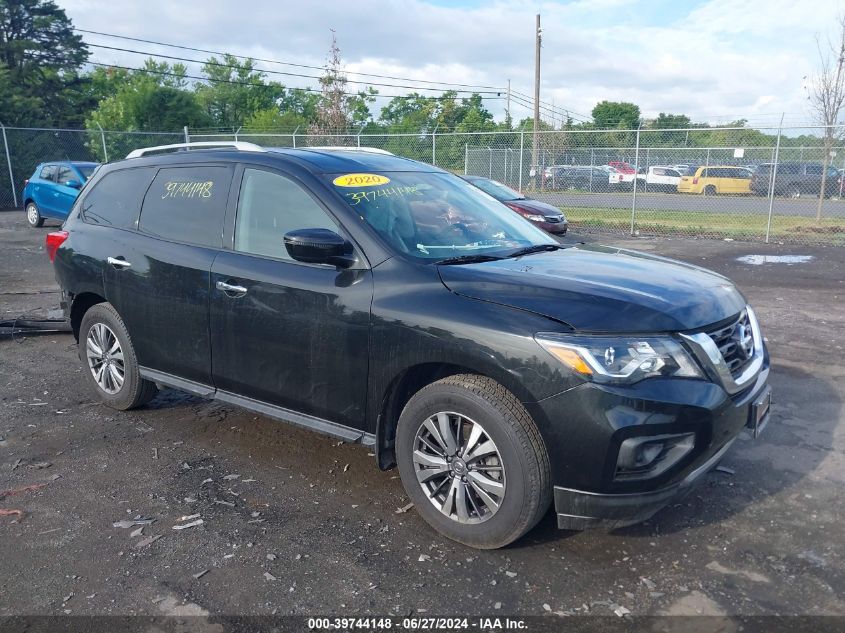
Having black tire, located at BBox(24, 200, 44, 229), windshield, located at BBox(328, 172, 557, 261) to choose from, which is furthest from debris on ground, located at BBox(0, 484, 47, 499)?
black tire, located at BBox(24, 200, 44, 229)

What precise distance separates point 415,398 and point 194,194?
2.17m

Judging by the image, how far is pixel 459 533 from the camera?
10.6ft

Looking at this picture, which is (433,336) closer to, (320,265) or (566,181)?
(320,265)

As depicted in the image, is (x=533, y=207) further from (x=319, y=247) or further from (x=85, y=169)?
(x=319, y=247)

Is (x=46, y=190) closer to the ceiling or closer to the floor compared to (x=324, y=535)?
closer to the ceiling

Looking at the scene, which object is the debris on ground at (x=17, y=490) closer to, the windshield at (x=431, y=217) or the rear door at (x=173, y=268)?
the rear door at (x=173, y=268)

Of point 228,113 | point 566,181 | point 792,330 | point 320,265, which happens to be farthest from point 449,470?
point 228,113

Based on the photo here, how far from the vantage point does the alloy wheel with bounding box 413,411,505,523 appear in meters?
3.11

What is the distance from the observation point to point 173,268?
4.30 metres

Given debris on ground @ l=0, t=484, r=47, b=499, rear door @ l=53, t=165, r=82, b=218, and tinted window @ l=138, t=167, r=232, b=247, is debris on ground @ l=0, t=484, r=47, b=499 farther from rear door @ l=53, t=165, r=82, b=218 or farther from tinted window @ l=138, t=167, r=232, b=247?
rear door @ l=53, t=165, r=82, b=218

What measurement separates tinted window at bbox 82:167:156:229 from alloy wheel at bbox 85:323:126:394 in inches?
30.8

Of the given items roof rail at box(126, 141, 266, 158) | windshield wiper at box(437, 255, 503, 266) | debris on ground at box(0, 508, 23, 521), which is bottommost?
debris on ground at box(0, 508, 23, 521)

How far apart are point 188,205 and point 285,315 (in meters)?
1.26

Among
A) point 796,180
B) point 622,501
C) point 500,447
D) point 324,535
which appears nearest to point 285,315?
point 324,535
